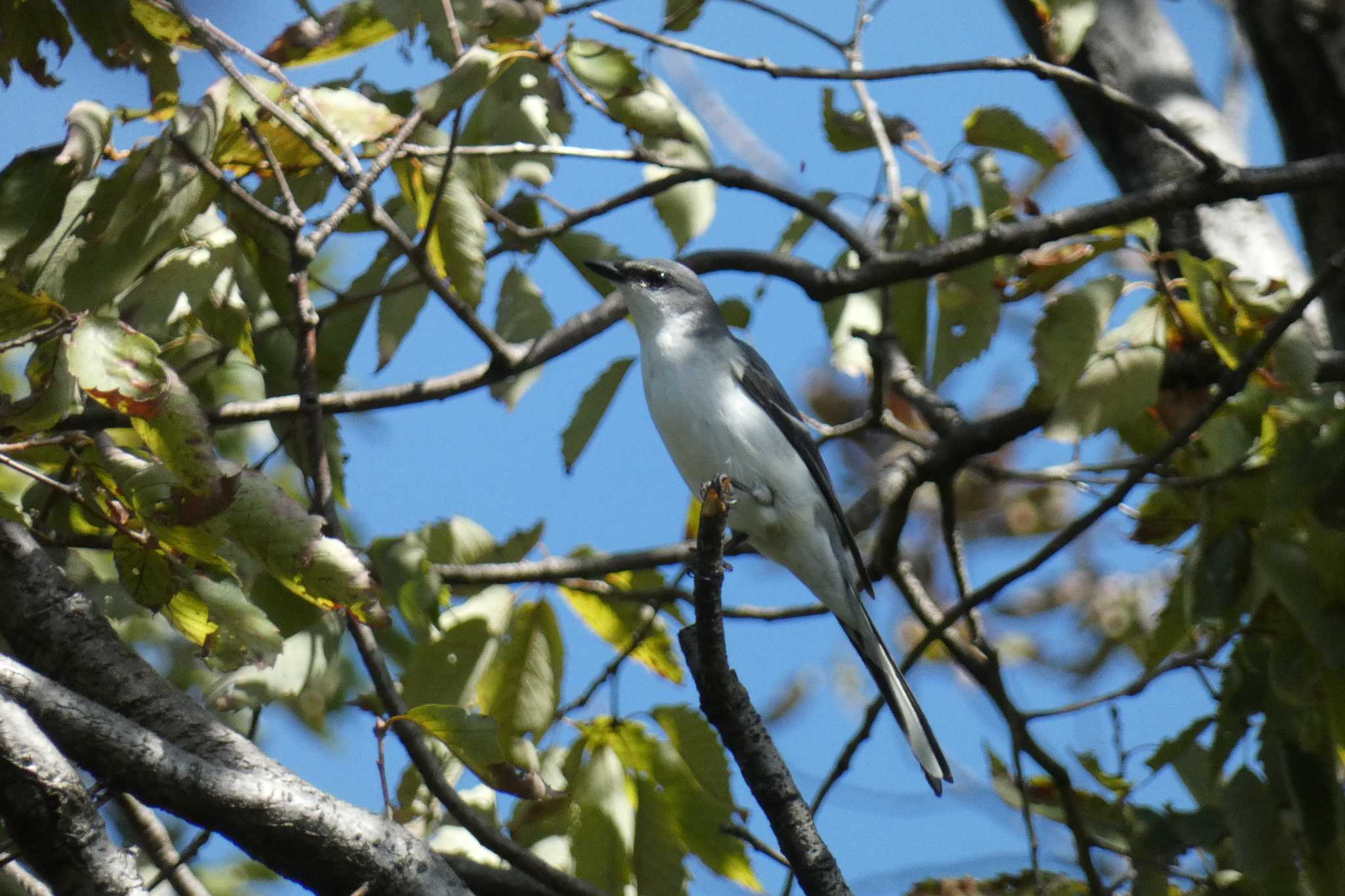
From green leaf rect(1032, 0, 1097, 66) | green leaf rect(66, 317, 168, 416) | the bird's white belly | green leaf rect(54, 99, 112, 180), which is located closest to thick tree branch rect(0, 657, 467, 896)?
green leaf rect(66, 317, 168, 416)

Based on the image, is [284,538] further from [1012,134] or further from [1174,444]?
[1012,134]

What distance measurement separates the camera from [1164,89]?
5258 millimetres

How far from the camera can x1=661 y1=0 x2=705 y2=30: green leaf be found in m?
3.56

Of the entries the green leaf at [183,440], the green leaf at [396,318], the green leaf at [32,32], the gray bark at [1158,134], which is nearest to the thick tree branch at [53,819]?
the green leaf at [183,440]

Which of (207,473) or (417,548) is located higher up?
(417,548)

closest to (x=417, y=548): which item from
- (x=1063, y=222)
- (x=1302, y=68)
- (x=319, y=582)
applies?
(x=319, y=582)

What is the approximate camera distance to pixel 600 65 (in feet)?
10.8

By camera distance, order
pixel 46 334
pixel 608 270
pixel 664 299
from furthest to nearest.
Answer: pixel 664 299
pixel 608 270
pixel 46 334

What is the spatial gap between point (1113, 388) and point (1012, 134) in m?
1.03

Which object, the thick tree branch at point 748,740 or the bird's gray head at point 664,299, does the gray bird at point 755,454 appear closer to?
the bird's gray head at point 664,299

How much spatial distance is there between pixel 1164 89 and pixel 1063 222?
2.00m

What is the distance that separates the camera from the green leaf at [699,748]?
302cm

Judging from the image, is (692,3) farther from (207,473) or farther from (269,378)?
(207,473)

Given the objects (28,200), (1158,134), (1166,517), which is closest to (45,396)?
(28,200)
